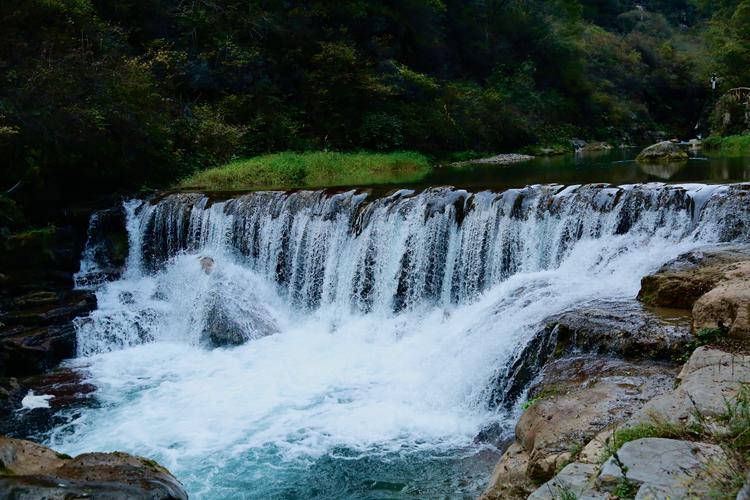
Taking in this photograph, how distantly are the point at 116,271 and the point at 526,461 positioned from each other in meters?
11.2

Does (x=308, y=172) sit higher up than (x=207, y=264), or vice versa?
(x=308, y=172)

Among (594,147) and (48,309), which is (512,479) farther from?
(594,147)

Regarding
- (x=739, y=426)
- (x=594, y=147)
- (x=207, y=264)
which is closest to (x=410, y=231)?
(x=207, y=264)

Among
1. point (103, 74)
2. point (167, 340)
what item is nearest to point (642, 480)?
point (167, 340)

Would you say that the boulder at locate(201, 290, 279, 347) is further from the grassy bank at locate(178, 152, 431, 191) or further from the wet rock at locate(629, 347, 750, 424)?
the wet rock at locate(629, 347, 750, 424)

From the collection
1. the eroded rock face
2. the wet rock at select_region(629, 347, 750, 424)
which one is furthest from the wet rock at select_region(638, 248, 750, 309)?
the wet rock at select_region(629, 347, 750, 424)

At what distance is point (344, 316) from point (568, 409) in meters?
7.03

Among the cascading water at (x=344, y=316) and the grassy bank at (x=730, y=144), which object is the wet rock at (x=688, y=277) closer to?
the cascading water at (x=344, y=316)

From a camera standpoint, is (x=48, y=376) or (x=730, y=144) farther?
(x=730, y=144)

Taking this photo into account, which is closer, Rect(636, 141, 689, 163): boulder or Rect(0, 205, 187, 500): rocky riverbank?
Rect(0, 205, 187, 500): rocky riverbank

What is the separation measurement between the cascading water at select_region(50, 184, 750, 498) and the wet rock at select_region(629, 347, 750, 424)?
2.41 m

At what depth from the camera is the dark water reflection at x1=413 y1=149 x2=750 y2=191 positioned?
14312mm

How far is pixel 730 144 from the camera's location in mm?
23953

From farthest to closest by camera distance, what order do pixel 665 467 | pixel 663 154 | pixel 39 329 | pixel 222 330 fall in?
1. pixel 663 154
2. pixel 222 330
3. pixel 39 329
4. pixel 665 467
